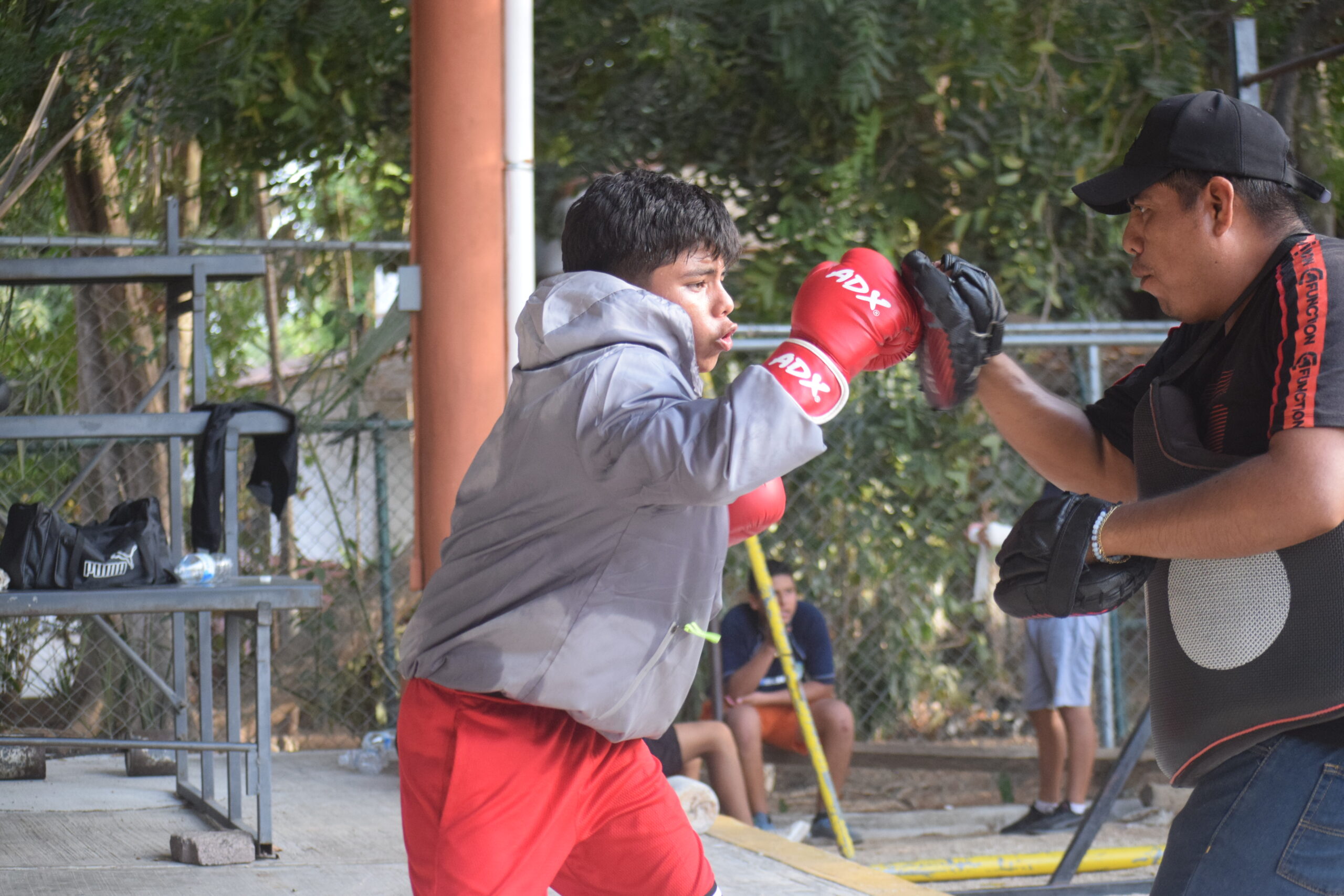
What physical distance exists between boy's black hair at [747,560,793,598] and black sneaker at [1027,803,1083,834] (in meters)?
1.56

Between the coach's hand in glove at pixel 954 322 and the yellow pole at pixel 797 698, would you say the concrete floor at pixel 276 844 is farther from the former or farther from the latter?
the coach's hand in glove at pixel 954 322

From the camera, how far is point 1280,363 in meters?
1.74

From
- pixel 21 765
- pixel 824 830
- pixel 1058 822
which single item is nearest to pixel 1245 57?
pixel 1058 822

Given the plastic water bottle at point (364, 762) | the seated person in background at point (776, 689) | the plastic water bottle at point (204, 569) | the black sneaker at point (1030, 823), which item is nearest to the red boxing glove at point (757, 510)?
the plastic water bottle at point (204, 569)

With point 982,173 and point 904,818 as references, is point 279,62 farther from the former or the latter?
point 904,818

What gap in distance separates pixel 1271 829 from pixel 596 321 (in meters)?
1.14

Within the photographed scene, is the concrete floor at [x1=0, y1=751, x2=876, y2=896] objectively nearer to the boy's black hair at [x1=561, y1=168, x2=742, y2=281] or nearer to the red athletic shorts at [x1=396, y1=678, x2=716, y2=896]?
the red athletic shorts at [x1=396, y1=678, x2=716, y2=896]

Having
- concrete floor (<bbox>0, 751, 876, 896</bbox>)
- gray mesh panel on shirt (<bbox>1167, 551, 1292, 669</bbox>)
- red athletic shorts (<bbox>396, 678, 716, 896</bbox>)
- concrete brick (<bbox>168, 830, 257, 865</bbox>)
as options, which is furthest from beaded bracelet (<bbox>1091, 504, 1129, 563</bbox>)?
concrete brick (<bbox>168, 830, 257, 865</bbox>)

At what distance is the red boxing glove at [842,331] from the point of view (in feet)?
5.99

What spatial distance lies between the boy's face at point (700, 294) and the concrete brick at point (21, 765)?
12.3ft

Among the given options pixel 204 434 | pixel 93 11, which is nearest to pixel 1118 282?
pixel 204 434

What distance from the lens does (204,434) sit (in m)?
Answer: 3.76

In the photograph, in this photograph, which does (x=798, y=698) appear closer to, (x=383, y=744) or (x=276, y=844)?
(x=383, y=744)

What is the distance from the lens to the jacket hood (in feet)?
5.79
